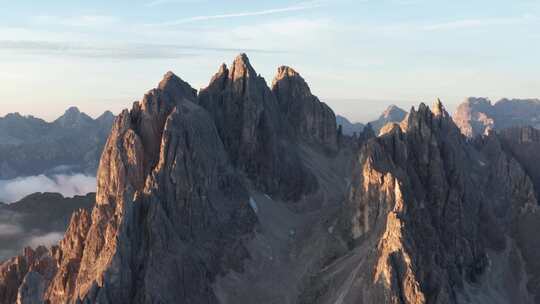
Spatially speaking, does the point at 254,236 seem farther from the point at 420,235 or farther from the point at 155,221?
the point at 420,235

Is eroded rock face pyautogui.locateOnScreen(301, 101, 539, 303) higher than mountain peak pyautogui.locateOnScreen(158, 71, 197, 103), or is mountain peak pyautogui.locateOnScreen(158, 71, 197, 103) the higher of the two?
mountain peak pyautogui.locateOnScreen(158, 71, 197, 103)

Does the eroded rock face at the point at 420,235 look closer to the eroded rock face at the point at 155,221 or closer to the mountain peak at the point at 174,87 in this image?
the eroded rock face at the point at 155,221

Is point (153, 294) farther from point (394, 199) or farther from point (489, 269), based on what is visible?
point (489, 269)

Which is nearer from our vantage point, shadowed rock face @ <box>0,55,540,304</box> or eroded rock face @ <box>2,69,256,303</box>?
shadowed rock face @ <box>0,55,540,304</box>

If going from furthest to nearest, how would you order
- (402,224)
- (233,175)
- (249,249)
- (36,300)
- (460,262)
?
(233,175)
(249,249)
(460,262)
(36,300)
(402,224)

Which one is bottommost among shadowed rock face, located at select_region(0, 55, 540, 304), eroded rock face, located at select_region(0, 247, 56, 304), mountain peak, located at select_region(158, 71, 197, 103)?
eroded rock face, located at select_region(0, 247, 56, 304)

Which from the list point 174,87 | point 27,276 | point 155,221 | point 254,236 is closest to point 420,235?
point 254,236

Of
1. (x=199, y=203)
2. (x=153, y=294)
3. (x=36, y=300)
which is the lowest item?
(x=36, y=300)

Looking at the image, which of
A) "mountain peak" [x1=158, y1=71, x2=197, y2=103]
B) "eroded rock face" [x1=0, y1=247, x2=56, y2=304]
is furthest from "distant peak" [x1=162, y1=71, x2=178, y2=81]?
"eroded rock face" [x1=0, y1=247, x2=56, y2=304]

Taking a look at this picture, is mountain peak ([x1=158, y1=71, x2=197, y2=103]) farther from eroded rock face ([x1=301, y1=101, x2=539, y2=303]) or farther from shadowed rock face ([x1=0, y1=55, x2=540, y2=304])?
eroded rock face ([x1=301, y1=101, x2=539, y2=303])

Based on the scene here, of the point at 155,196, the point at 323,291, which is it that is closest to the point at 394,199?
the point at 323,291

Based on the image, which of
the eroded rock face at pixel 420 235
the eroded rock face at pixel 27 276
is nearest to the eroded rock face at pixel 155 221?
the eroded rock face at pixel 27 276
